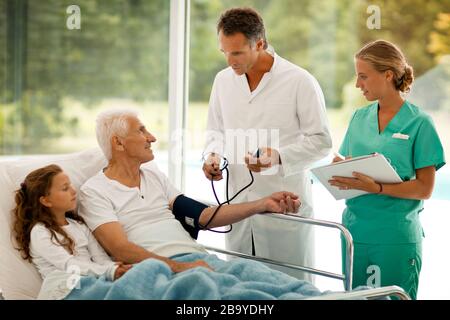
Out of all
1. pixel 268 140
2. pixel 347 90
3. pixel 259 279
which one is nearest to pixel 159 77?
pixel 347 90

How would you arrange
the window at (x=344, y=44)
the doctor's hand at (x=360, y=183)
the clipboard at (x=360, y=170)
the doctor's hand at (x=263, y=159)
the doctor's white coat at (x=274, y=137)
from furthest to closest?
the window at (x=344, y=44), the doctor's white coat at (x=274, y=137), the doctor's hand at (x=263, y=159), the doctor's hand at (x=360, y=183), the clipboard at (x=360, y=170)

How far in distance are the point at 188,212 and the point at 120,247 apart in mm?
374

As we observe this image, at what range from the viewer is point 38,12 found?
4.17 m

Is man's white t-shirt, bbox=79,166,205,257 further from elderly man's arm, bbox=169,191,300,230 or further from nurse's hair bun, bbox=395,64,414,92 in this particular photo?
nurse's hair bun, bbox=395,64,414,92

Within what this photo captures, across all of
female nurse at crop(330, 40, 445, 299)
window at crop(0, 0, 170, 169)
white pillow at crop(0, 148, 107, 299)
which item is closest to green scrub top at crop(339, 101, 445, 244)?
female nurse at crop(330, 40, 445, 299)

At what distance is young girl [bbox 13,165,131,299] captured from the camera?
2383mm

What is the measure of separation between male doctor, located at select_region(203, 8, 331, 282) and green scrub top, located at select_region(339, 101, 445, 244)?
0.23m

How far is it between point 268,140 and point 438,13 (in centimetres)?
133

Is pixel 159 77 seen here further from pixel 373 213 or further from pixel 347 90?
pixel 373 213

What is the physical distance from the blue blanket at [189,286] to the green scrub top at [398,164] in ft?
2.09

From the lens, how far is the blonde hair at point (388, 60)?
267cm

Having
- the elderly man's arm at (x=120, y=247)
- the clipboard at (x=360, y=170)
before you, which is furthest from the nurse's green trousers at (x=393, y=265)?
the elderly man's arm at (x=120, y=247)

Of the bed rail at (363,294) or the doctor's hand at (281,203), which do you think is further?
the doctor's hand at (281,203)

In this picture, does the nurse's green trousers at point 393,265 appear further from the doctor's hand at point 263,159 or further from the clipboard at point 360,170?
the doctor's hand at point 263,159
